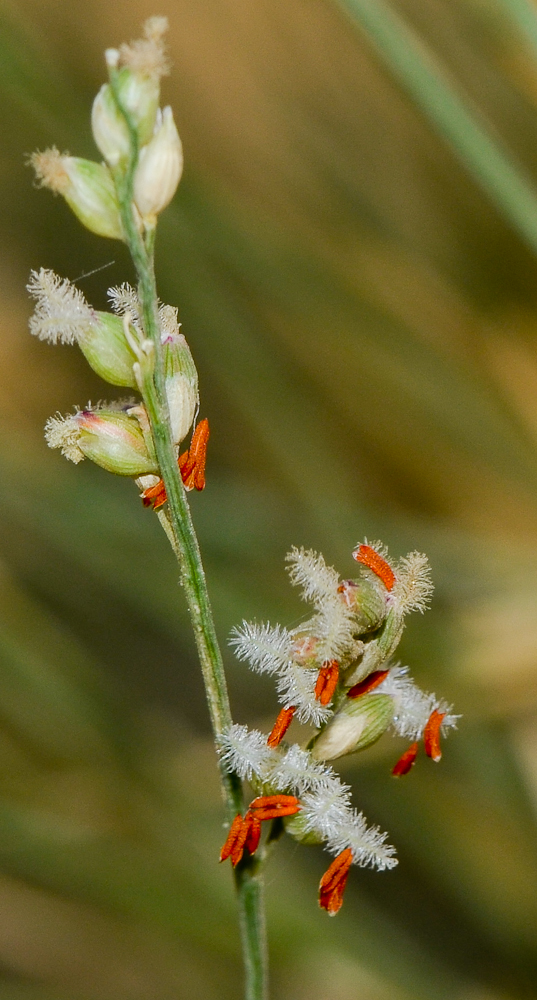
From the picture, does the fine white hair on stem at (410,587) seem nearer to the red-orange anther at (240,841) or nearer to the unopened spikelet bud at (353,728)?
the unopened spikelet bud at (353,728)

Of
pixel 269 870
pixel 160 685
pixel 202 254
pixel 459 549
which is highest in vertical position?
pixel 202 254

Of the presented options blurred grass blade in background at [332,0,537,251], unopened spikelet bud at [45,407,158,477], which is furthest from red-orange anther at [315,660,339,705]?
blurred grass blade in background at [332,0,537,251]

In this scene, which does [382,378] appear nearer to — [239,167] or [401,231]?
[401,231]

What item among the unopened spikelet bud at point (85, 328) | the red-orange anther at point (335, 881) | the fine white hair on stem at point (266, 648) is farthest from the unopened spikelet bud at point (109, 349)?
the red-orange anther at point (335, 881)

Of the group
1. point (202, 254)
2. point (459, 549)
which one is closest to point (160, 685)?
point (459, 549)

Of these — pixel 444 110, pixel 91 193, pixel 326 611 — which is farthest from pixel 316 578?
pixel 444 110
